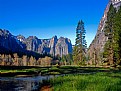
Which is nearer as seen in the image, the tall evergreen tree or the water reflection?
the water reflection

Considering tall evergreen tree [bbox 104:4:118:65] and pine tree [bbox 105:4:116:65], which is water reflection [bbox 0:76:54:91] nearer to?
tall evergreen tree [bbox 104:4:118:65]

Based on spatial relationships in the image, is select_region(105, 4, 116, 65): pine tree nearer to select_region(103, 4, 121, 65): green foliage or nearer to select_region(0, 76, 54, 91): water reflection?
select_region(103, 4, 121, 65): green foliage

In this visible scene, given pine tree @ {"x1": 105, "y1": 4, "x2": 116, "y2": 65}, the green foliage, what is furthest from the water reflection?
pine tree @ {"x1": 105, "y1": 4, "x2": 116, "y2": 65}

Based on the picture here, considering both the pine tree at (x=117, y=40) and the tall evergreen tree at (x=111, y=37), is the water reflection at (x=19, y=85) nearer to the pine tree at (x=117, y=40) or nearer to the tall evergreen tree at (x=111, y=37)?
the pine tree at (x=117, y=40)

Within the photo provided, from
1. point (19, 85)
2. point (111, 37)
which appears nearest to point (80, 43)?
point (111, 37)

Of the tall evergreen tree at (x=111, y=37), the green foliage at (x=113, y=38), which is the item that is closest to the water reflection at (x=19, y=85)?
the green foliage at (x=113, y=38)

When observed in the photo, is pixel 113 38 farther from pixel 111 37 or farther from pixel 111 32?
pixel 111 32

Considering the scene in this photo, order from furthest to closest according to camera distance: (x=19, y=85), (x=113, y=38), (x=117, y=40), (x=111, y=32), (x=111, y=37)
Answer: (x=111, y=37) < (x=111, y=32) < (x=113, y=38) < (x=117, y=40) < (x=19, y=85)

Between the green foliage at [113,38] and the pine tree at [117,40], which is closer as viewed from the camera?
the pine tree at [117,40]

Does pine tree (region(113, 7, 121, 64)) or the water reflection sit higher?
pine tree (region(113, 7, 121, 64))

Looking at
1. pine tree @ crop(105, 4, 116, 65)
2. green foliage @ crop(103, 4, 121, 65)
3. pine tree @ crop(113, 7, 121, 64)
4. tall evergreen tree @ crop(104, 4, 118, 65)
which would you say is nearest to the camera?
pine tree @ crop(113, 7, 121, 64)

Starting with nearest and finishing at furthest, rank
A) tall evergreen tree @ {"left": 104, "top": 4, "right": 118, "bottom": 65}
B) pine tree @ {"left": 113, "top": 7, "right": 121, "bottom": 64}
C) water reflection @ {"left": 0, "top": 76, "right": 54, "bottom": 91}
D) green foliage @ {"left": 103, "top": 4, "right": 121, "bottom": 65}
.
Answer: water reflection @ {"left": 0, "top": 76, "right": 54, "bottom": 91} → pine tree @ {"left": 113, "top": 7, "right": 121, "bottom": 64} → green foliage @ {"left": 103, "top": 4, "right": 121, "bottom": 65} → tall evergreen tree @ {"left": 104, "top": 4, "right": 118, "bottom": 65}

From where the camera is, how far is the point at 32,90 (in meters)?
24.4

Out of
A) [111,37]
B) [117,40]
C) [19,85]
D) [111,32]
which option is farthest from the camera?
[111,37]
